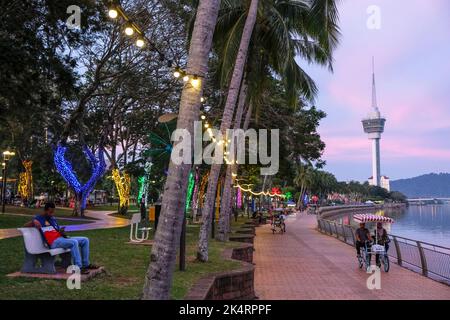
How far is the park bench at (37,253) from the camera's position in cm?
772

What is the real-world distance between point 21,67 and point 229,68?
6.52 metres

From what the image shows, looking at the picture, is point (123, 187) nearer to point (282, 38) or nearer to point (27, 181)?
point (27, 181)

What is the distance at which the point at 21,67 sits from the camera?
14.8 meters

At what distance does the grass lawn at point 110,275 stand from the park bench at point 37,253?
40 cm

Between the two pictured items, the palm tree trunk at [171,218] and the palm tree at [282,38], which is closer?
the palm tree trunk at [171,218]

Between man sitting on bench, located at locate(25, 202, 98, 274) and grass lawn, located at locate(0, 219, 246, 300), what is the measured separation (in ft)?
1.33

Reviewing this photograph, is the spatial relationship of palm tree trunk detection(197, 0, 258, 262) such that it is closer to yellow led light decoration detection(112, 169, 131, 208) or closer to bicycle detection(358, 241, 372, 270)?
bicycle detection(358, 241, 372, 270)

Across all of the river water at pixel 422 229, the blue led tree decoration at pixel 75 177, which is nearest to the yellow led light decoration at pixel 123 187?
the blue led tree decoration at pixel 75 177

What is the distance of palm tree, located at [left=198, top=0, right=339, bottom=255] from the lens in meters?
15.7

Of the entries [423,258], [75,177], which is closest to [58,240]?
[423,258]

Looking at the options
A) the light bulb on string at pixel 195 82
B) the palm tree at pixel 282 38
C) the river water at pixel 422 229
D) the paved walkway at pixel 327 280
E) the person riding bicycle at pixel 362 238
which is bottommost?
the river water at pixel 422 229

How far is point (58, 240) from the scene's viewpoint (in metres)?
7.93

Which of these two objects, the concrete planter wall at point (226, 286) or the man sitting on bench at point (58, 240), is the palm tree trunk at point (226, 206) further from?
the man sitting on bench at point (58, 240)
